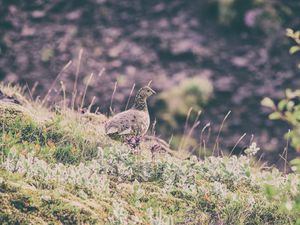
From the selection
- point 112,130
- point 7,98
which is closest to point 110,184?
point 112,130

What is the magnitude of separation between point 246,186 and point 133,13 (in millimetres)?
8664

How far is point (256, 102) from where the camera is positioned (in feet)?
38.2

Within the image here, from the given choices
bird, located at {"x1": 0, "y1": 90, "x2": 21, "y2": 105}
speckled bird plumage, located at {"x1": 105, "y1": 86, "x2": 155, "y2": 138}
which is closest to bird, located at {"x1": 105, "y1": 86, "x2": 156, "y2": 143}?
speckled bird plumage, located at {"x1": 105, "y1": 86, "x2": 155, "y2": 138}

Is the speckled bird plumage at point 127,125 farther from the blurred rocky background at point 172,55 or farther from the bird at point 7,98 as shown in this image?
the blurred rocky background at point 172,55

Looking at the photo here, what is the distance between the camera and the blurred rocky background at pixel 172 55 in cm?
1123

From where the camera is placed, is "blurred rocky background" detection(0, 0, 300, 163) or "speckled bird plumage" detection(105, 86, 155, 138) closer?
"speckled bird plumage" detection(105, 86, 155, 138)

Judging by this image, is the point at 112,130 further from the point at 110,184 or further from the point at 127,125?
the point at 110,184

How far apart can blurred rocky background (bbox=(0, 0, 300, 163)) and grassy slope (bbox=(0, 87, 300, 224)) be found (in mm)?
4285

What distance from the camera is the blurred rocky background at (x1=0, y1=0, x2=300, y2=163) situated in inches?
442

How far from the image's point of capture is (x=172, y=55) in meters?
12.9

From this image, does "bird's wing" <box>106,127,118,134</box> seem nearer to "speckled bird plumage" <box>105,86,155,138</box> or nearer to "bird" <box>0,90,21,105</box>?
"speckled bird plumage" <box>105,86,155,138</box>

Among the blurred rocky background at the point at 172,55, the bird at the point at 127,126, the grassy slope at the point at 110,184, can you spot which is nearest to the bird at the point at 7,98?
the grassy slope at the point at 110,184

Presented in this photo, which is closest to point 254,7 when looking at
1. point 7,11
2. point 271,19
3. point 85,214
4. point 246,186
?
point 271,19

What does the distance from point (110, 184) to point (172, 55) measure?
7652 millimetres
